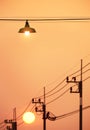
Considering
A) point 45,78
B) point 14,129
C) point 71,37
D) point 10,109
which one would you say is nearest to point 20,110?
point 10,109

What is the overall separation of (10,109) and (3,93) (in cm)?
36

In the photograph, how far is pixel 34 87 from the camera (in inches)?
189

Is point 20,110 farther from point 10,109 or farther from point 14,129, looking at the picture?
point 14,129

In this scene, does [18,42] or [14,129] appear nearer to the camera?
[14,129]

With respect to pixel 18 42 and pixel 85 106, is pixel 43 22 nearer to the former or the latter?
pixel 18 42

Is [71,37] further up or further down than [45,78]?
further up

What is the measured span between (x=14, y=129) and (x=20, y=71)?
44.1 inches

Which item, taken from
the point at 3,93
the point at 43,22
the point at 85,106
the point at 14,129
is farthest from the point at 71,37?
the point at 14,129

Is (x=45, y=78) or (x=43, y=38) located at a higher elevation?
(x=43, y=38)

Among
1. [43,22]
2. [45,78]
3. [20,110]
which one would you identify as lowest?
[20,110]

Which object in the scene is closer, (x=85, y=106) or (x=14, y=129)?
(x=14, y=129)

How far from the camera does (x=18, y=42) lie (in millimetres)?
4762

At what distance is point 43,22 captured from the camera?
4691mm

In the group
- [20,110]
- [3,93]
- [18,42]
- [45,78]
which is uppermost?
[18,42]
